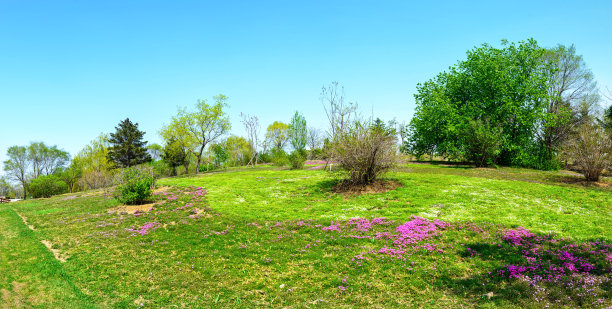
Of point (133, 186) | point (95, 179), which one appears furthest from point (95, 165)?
point (133, 186)

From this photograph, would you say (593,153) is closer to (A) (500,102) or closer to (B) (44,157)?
(A) (500,102)

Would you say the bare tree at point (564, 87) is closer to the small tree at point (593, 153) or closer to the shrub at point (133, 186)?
the small tree at point (593, 153)

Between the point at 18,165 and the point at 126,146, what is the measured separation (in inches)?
876

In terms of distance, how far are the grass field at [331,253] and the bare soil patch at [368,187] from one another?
2.71 ft

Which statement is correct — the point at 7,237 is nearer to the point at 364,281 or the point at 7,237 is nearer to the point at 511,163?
the point at 364,281

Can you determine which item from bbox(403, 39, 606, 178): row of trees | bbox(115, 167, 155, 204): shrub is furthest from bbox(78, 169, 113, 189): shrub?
bbox(403, 39, 606, 178): row of trees

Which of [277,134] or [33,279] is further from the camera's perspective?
[277,134]

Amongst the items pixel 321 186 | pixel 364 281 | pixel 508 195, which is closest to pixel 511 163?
pixel 508 195

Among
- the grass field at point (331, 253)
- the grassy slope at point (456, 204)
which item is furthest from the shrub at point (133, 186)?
the grassy slope at point (456, 204)

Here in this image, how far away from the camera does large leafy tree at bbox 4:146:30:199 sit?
5722cm

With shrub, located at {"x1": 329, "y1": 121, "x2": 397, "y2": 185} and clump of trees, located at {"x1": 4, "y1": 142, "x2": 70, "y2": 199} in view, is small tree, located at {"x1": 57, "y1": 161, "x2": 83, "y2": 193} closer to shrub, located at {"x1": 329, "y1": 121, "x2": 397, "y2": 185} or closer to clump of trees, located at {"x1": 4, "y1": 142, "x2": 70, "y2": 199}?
clump of trees, located at {"x1": 4, "y1": 142, "x2": 70, "y2": 199}

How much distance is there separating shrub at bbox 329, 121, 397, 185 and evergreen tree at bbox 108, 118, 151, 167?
2224 inches

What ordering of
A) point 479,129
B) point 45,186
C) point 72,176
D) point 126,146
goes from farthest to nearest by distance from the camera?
point 126,146, point 72,176, point 45,186, point 479,129

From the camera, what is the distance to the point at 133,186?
18.2 metres
